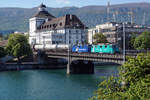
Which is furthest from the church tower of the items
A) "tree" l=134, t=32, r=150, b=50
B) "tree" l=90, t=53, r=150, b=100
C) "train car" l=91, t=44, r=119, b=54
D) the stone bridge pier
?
"tree" l=90, t=53, r=150, b=100

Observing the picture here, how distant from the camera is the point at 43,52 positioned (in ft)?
367

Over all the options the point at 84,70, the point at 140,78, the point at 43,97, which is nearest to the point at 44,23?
the point at 84,70

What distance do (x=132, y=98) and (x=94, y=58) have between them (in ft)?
168

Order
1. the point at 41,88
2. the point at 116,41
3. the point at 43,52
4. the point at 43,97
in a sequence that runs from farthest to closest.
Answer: the point at 116,41 < the point at 43,52 < the point at 41,88 < the point at 43,97

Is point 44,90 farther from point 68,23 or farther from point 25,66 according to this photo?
point 68,23

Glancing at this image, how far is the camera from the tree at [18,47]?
106 metres

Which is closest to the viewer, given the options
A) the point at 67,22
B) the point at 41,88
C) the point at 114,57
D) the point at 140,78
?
the point at 140,78

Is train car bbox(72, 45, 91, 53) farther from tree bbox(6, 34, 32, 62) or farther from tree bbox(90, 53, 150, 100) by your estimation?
tree bbox(90, 53, 150, 100)

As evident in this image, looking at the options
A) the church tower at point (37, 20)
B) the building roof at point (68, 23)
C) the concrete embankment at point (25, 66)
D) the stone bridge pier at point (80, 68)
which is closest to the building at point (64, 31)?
the building roof at point (68, 23)

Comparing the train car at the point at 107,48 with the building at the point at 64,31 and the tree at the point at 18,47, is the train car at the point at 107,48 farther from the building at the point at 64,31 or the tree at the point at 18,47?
the building at the point at 64,31

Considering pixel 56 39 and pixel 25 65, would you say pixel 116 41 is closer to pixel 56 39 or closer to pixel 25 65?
pixel 56 39

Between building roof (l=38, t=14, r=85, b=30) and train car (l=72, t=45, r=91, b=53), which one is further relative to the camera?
building roof (l=38, t=14, r=85, b=30)

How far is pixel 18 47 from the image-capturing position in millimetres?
105750

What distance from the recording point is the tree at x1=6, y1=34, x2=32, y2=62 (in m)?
106
